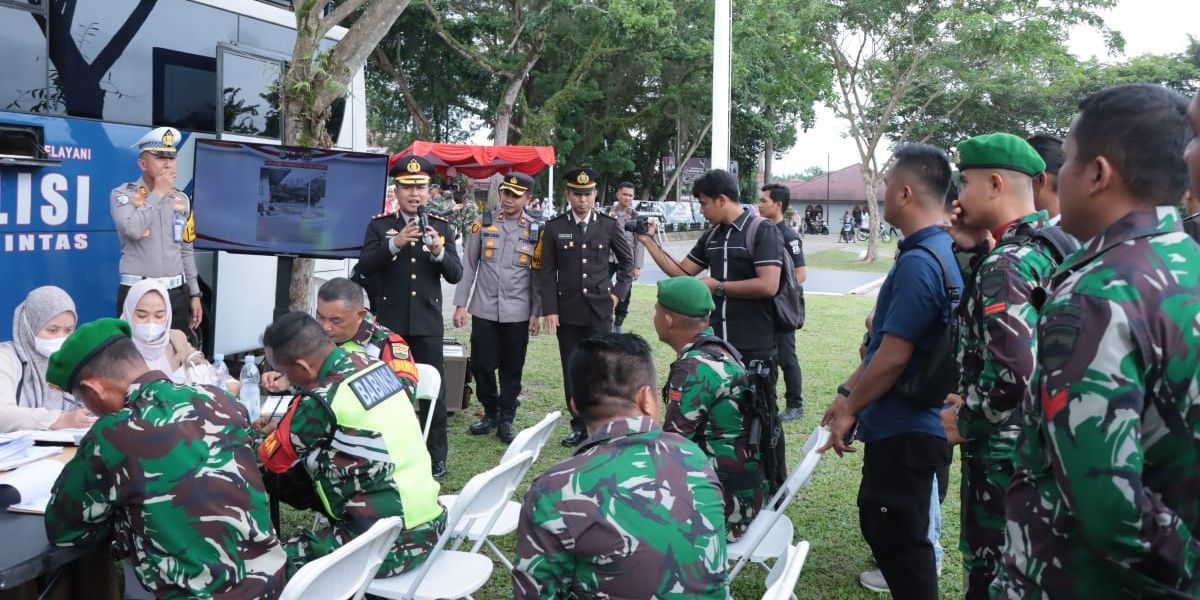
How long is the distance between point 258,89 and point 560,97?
21.3 m

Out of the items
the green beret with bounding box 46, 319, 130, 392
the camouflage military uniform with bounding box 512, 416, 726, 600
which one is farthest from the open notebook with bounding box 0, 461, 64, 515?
the camouflage military uniform with bounding box 512, 416, 726, 600

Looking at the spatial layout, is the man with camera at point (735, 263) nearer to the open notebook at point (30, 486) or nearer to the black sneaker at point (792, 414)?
the black sneaker at point (792, 414)

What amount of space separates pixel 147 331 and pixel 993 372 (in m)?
3.75

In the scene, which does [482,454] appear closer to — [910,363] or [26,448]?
[26,448]

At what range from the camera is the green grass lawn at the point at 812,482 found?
4039 mm

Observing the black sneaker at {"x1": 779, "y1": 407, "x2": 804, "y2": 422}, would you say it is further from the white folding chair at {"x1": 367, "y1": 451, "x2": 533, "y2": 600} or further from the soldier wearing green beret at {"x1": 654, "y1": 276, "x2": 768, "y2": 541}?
the white folding chair at {"x1": 367, "y1": 451, "x2": 533, "y2": 600}

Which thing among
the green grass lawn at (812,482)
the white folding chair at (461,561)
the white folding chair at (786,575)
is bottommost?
the green grass lawn at (812,482)

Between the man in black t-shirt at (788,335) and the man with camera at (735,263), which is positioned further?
the man in black t-shirt at (788,335)

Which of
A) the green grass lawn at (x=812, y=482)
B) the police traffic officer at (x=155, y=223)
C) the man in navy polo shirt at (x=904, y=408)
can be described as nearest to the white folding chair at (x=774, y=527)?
the man in navy polo shirt at (x=904, y=408)

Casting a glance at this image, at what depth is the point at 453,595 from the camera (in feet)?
9.71

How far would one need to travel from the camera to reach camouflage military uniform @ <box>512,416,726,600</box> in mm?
1836

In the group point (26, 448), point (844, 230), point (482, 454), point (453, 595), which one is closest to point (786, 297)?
point (482, 454)

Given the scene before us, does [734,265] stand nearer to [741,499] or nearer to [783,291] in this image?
[783,291]

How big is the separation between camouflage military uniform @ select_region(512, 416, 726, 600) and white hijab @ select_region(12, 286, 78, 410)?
320cm
